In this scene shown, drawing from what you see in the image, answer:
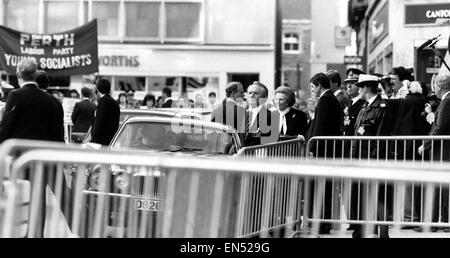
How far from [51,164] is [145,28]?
89.9ft

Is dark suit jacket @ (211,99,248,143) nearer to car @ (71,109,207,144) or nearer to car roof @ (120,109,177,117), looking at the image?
car @ (71,109,207,144)

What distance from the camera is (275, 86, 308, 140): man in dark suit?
416 inches

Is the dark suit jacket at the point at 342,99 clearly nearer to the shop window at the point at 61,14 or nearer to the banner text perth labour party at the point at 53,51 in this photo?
the banner text perth labour party at the point at 53,51

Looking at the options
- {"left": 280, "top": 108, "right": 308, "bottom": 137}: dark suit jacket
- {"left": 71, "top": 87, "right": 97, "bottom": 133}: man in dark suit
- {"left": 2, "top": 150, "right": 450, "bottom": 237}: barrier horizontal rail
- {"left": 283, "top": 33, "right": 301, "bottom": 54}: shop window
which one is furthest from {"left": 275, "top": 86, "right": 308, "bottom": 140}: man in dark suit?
{"left": 283, "top": 33, "right": 301, "bottom": 54}: shop window

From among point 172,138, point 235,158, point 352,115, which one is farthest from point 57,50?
point 235,158

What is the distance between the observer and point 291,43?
215ft

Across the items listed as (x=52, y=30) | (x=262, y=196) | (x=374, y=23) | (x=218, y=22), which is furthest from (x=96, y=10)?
(x=262, y=196)

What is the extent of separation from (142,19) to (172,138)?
74.7 ft

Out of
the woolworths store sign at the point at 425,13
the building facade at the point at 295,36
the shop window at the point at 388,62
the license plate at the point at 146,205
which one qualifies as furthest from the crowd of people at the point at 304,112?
the building facade at the point at 295,36

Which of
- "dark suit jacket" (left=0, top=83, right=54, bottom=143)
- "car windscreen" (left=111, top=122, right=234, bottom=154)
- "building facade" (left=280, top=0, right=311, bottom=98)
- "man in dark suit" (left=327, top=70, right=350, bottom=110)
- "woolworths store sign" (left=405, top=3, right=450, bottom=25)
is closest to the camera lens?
"dark suit jacket" (left=0, top=83, right=54, bottom=143)

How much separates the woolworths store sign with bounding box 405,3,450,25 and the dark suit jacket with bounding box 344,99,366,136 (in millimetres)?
12300

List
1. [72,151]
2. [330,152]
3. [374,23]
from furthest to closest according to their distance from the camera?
[374,23] < [330,152] < [72,151]
